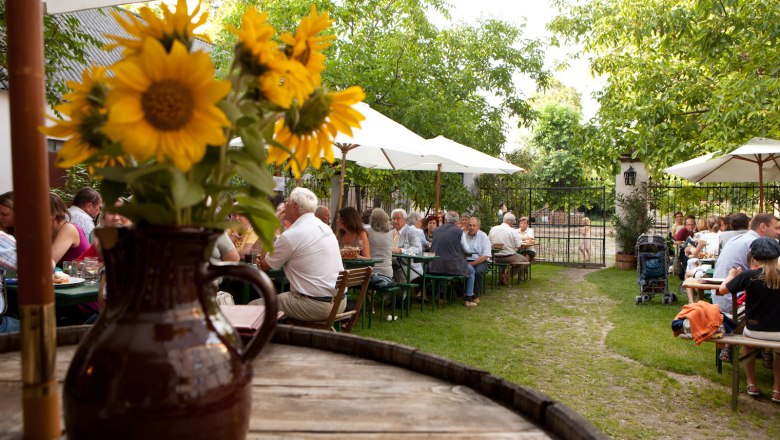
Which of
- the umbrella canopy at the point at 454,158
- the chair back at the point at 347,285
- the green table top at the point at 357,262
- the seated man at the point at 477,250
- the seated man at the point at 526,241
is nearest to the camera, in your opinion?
the chair back at the point at 347,285

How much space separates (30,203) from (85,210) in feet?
20.7

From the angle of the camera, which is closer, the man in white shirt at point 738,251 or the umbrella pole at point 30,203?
the umbrella pole at point 30,203

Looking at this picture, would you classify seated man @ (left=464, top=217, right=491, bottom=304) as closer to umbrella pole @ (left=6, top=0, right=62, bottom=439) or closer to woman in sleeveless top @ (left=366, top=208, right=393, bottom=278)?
woman in sleeveless top @ (left=366, top=208, right=393, bottom=278)

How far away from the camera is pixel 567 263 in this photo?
1681cm

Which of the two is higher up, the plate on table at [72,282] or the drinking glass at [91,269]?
the drinking glass at [91,269]

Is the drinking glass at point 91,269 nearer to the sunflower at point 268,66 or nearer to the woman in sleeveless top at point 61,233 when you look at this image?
the woman in sleeveless top at point 61,233

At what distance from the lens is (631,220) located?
15406 mm

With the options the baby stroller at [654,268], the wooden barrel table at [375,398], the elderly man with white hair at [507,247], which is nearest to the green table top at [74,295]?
the wooden barrel table at [375,398]

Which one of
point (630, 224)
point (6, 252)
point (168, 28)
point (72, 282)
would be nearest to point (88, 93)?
point (168, 28)

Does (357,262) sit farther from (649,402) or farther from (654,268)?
(654,268)

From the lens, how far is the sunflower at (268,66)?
0.91 meters

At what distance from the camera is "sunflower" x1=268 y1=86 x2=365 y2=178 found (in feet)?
3.27

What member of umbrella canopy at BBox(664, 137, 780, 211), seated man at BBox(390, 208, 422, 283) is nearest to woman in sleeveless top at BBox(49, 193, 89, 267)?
seated man at BBox(390, 208, 422, 283)

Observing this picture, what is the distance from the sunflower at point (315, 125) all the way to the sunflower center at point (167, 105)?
7.2 inches
